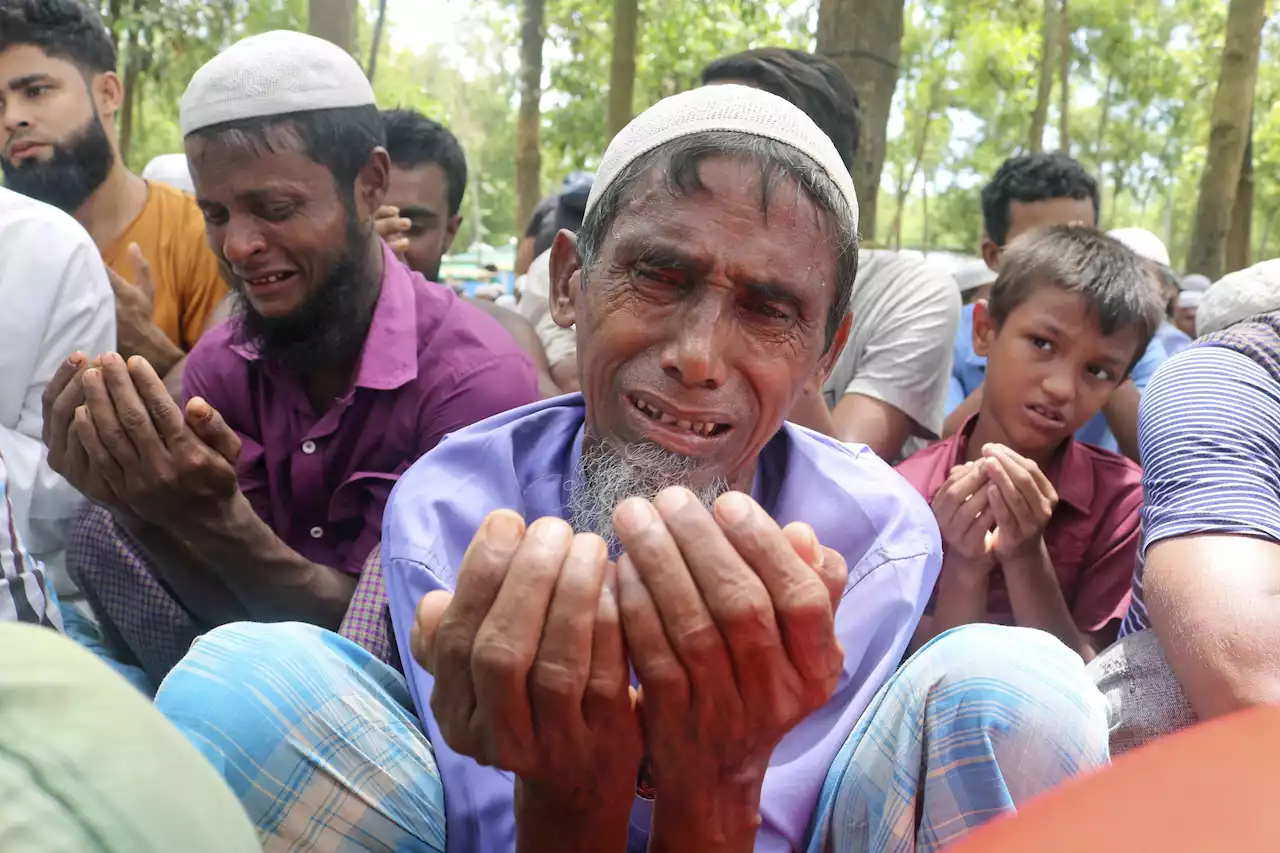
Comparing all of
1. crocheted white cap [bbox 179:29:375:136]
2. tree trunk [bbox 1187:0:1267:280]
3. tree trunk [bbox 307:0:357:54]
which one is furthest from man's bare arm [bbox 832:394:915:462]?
tree trunk [bbox 1187:0:1267:280]

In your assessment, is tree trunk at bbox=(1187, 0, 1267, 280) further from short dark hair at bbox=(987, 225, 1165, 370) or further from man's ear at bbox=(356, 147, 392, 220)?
man's ear at bbox=(356, 147, 392, 220)

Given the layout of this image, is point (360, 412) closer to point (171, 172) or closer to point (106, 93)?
point (106, 93)

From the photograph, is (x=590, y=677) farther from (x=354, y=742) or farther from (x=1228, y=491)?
(x=1228, y=491)

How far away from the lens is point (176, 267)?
4457 millimetres

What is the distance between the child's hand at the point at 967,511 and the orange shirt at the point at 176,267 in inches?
120

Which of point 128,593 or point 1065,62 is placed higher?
point 1065,62

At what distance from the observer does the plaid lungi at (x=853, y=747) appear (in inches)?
59.1

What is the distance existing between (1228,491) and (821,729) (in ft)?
3.06

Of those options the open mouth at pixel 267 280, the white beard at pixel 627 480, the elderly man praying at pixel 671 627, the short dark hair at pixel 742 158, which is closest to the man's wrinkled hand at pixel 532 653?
the elderly man praying at pixel 671 627

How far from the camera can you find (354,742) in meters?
1.69

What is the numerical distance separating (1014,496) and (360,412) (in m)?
1.70

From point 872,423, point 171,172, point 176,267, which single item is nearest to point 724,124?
point 872,423

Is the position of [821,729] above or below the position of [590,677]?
below

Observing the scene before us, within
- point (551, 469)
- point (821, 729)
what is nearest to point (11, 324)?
point (551, 469)
